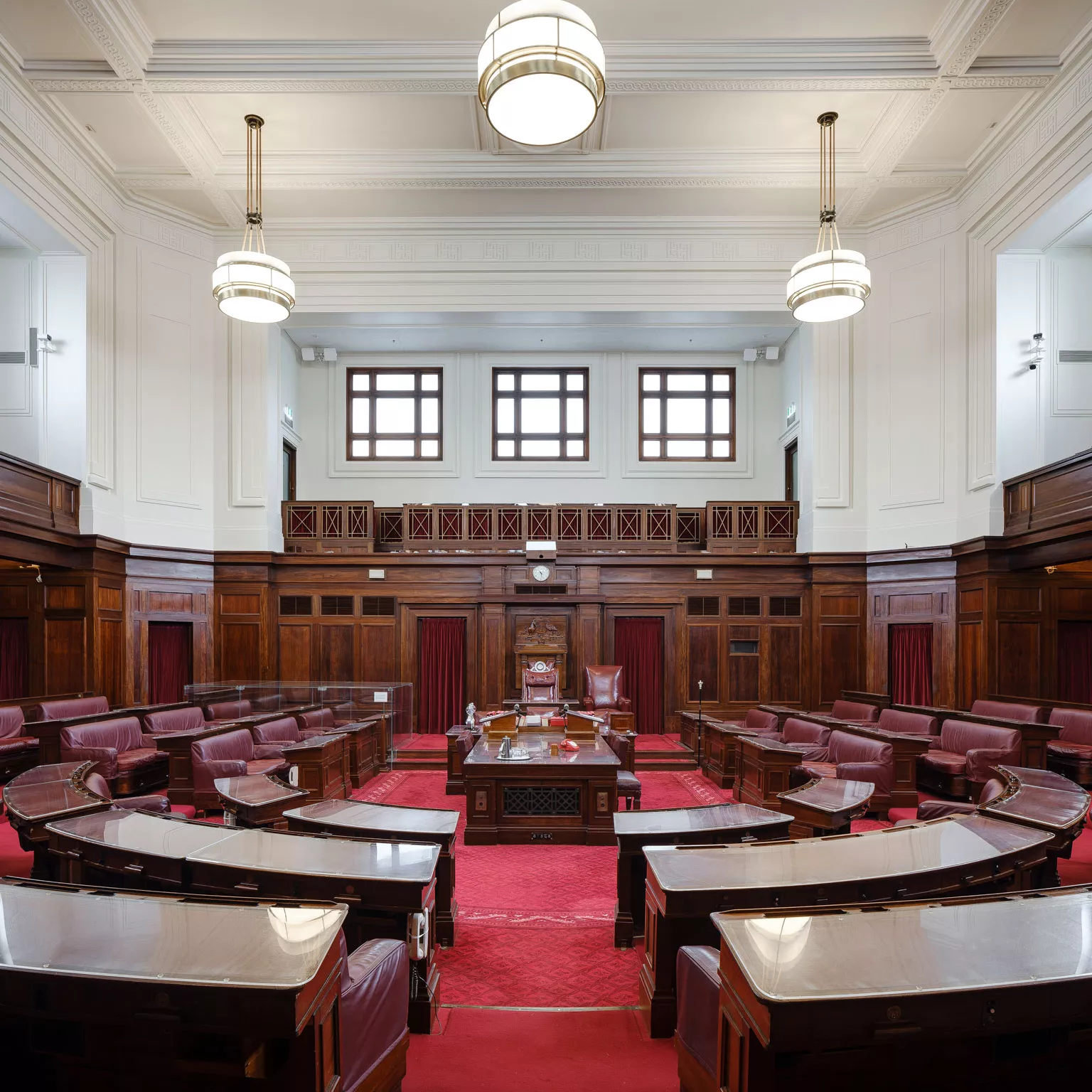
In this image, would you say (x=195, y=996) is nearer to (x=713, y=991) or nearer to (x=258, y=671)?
(x=713, y=991)

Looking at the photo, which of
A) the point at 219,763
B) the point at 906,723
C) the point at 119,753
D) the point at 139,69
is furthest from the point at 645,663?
the point at 139,69

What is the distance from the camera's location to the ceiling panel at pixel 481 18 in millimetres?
8094

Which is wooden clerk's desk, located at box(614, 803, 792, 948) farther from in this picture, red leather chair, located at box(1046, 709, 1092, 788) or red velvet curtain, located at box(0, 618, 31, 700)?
red velvet curtain, located at box(0, 618, 31, 700)

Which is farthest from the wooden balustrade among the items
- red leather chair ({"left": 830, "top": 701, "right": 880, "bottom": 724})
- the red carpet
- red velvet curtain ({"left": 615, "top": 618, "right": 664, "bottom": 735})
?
the red carpet

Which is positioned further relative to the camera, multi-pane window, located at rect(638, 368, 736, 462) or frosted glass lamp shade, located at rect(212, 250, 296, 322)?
multi-pane window, located at rect(638, 368, 736, 462)

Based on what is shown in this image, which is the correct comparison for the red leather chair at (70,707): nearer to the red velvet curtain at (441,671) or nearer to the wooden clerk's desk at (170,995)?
the red velvet curtain at (441,671)

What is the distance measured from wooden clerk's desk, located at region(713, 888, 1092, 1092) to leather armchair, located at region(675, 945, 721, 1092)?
4.5 inches

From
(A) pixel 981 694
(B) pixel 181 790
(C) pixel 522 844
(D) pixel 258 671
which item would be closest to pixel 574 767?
(C) pixel 522 844

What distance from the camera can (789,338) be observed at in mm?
14219

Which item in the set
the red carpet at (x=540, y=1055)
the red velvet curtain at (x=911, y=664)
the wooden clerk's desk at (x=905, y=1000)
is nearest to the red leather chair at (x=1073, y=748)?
the red velvet curtain at (x=911, y=664)

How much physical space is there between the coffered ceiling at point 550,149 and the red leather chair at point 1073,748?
24.1ft

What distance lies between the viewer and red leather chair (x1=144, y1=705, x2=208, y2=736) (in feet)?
27.6

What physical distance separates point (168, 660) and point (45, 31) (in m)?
8.12

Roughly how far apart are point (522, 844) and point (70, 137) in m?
10.4
